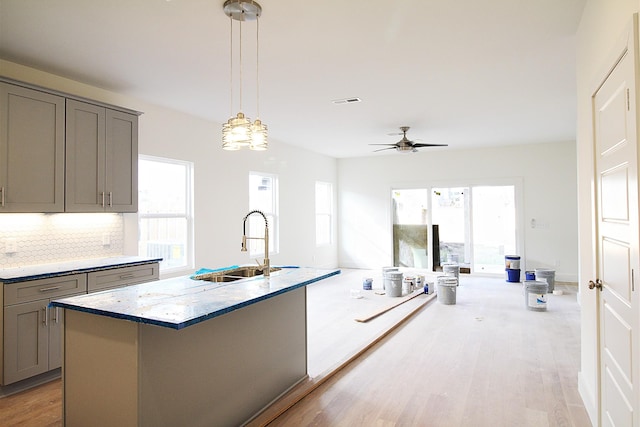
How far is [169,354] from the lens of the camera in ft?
6.96

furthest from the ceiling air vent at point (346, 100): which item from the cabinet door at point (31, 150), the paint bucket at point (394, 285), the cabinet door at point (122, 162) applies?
the paint bucket at point (394, 285)

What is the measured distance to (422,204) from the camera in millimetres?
8969

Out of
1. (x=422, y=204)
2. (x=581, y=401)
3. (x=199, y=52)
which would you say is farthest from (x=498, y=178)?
(x=199, y=52)

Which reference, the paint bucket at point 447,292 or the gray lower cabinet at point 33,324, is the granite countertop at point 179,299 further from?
the paint bucket at point 447,292

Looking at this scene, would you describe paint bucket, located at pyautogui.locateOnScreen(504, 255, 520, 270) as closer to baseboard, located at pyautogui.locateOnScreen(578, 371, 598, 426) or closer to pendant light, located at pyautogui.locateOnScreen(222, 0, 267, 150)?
baseboard, located at pyautogui.locateOnScreen(578, 371, 598, 426)

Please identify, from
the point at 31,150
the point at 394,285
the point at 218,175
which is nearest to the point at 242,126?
the point at 31,150

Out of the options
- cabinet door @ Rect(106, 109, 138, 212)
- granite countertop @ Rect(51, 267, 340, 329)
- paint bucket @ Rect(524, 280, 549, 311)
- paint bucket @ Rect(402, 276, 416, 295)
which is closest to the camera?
granite countertop @ Rect(51, 267, 340, 329)

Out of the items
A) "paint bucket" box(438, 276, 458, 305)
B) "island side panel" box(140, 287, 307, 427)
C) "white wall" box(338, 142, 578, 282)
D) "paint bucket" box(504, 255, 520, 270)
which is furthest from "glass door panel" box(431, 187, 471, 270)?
"island side panel" box(140, 287, 307, 427)

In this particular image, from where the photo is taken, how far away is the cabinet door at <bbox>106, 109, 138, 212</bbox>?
3982 mm

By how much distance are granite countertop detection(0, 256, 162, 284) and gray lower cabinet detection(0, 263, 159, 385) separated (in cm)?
4

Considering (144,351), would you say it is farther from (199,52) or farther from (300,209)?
(300,209)

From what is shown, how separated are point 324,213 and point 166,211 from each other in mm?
4753

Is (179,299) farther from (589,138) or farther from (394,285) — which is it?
(394,285)

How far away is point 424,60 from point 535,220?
5664 mm
